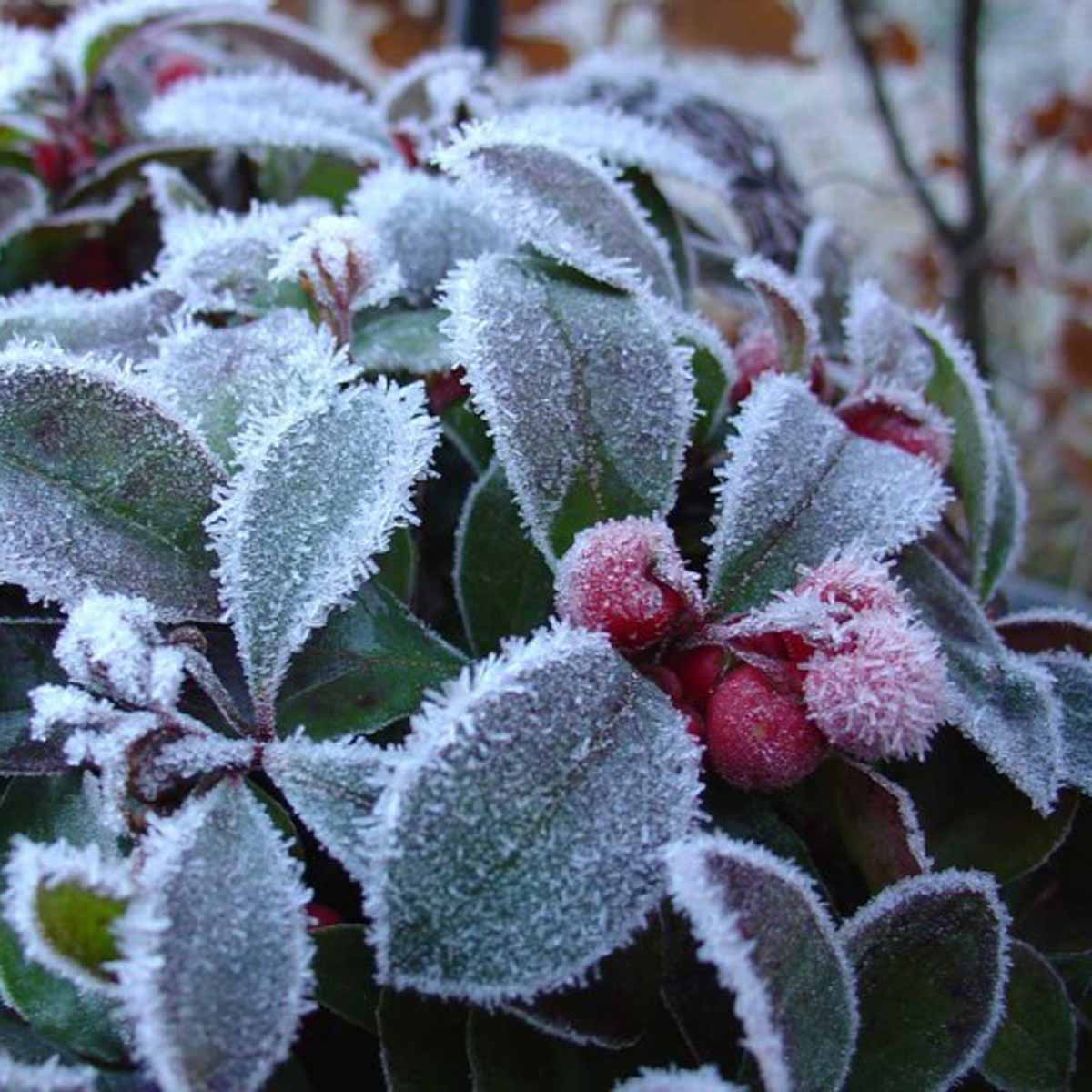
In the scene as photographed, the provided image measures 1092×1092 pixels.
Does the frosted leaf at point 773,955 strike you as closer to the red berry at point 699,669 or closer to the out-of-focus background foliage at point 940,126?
the red berry at point 699,669

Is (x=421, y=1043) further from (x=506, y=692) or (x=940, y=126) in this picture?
(x=940, y=126)

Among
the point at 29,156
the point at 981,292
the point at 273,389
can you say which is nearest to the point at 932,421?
the point at 273,389

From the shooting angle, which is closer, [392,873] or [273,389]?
[392,873]

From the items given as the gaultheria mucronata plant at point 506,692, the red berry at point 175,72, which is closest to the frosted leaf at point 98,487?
the gaultheria mucronata plant at point 506,692

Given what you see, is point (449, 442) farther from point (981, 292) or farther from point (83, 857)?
Answer: point (981, 292)

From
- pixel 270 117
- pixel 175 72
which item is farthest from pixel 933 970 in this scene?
pixel 175 72

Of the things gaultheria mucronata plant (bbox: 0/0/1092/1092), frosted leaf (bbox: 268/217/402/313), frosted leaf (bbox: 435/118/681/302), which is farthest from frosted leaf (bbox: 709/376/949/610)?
frosted leaf (bbox: 268/217/402/313)
